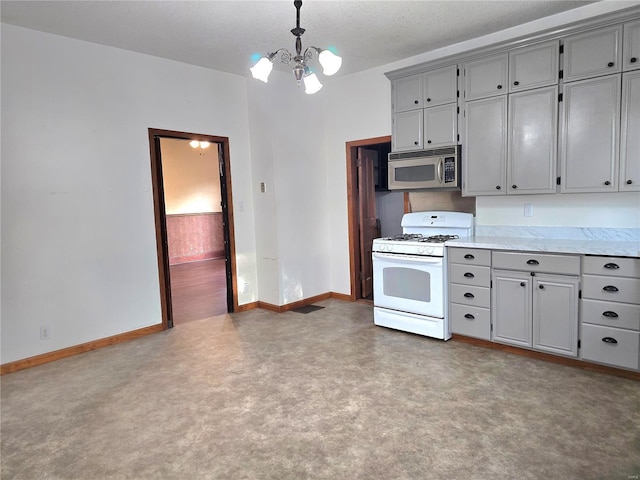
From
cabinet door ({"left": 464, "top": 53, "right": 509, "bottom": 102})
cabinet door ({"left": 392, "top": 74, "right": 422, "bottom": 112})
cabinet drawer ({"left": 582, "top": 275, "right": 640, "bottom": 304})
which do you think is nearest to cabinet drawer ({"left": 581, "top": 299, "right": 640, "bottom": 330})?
cabinet drawer ({"left": 582, "top": 275, "right": 640, "bottom": 304})

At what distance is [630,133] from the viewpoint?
2957 mm

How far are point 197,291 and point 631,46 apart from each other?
554 cm

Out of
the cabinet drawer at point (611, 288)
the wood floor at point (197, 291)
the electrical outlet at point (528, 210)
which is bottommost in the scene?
the wood floor at point (197, 291)

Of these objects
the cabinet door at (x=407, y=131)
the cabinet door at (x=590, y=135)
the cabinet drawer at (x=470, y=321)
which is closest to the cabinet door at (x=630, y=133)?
the cabinet door at (x=590, y=135)

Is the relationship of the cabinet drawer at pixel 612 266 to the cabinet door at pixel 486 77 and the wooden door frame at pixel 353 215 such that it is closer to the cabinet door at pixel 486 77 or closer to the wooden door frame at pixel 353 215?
the cabinet door at pixel 486 77

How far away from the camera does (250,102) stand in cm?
489

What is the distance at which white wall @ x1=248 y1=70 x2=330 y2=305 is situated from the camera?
479cm

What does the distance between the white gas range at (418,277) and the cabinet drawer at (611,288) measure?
1.06 metres

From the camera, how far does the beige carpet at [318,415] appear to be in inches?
79.9

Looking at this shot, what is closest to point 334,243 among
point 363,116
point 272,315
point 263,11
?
point 272,315

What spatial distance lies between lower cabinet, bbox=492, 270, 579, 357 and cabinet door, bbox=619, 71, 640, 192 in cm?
83

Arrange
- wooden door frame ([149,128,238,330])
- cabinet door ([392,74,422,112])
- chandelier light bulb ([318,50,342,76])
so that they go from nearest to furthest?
chandelier light bulb ([318,50,342,76])
cabinet door ([392,74,422,112])
wooden door frame ([149,128,238,330])

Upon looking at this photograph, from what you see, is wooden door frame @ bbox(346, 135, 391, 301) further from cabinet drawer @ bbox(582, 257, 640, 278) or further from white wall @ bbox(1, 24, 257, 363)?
cabinet drawer @ bbox(582, 257, 640, 278)

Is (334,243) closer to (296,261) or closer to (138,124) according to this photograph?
(296,261)
